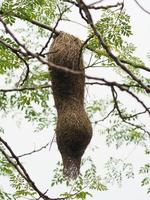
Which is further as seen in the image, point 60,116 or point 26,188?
point 26,188

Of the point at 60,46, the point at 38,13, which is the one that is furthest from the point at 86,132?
the point at 38,13

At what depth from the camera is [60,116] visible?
2.35 meters

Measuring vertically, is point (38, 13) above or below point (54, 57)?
above

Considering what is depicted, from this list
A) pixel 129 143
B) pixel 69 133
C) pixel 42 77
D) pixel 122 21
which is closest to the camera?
pixel 69 133

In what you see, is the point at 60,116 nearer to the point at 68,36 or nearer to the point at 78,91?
the point at 78,91

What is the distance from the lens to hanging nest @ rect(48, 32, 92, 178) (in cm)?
233

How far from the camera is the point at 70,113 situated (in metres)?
2.31

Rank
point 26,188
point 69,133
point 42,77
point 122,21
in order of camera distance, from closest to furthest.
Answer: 1. point 69,133
2. point 122,21
3. point 26,188
4. point 42,77

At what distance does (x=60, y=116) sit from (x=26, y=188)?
107 cm

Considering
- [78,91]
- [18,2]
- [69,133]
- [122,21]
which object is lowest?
[69,133]

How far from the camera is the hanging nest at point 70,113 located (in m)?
2.33

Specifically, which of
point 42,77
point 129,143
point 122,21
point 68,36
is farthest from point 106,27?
point 129,143

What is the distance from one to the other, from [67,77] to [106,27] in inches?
21.8

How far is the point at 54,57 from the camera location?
2469 mm
